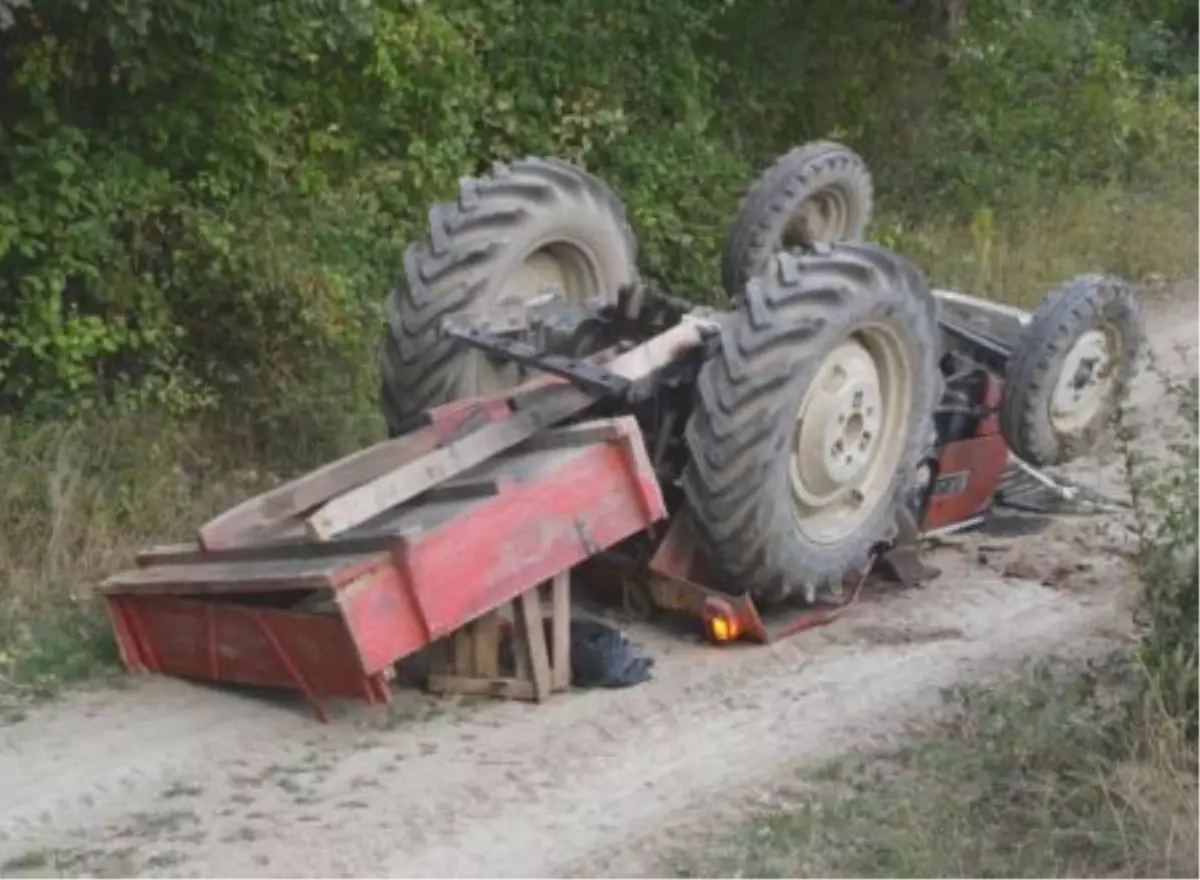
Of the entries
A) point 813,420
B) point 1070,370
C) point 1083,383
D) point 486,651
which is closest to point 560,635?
point 486,651

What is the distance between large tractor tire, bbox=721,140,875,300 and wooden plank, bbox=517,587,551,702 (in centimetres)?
214

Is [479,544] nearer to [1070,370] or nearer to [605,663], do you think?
[605,663]

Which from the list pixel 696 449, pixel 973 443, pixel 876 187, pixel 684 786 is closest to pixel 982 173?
pixel 876 187

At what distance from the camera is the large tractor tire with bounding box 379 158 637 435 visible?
799cm

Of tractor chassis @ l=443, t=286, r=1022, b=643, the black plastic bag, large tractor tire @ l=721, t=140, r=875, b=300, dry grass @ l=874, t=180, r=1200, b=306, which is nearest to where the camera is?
the black plastic bag

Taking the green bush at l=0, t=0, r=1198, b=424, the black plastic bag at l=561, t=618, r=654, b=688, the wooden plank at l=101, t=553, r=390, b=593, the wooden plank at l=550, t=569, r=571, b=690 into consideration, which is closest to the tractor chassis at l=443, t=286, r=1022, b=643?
the black plastic bag at l=561, t=618, r=654, b=688

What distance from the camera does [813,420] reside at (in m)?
7.69

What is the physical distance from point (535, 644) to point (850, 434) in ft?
4.89

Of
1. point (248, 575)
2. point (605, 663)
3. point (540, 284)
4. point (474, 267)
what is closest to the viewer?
point (248, 575)

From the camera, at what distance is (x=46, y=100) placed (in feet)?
31.1

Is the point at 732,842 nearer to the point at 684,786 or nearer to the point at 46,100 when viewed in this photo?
the point at 684,786

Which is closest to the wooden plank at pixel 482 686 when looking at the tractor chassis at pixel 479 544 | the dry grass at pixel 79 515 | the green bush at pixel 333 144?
the tractor chassis at pixel 479 544

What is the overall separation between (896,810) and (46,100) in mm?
5203

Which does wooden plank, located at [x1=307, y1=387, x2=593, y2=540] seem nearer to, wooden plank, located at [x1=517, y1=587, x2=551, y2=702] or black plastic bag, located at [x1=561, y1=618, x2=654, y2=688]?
wooden plank, located at [x1=517, y1=587, x2=551, y2=702]
